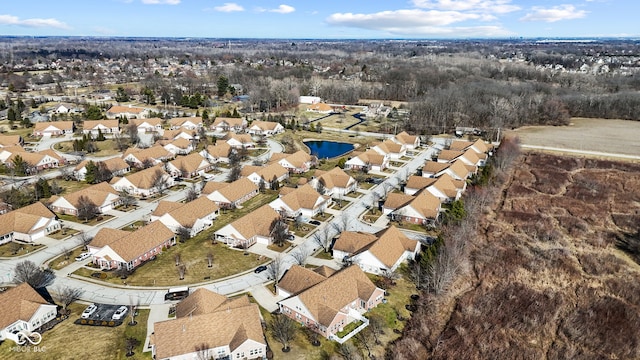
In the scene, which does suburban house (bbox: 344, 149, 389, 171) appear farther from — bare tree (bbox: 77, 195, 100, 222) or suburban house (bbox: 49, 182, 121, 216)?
bare tree (bbox: 77, 195, 100, 222)

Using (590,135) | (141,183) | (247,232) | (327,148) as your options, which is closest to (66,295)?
(247,232)

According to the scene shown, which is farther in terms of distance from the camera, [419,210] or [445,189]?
[445,189]

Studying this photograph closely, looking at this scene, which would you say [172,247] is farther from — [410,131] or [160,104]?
[160,104]

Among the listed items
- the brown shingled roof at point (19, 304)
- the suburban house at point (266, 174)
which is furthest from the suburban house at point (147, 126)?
the brown shingled roof at point (19, 304)

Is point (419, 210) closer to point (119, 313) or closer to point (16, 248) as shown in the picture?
point (119, 313)

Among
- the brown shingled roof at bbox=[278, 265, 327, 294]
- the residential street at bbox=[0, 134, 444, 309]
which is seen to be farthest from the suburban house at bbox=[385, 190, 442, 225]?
the brown shingled roof at bbox=[278, 265, 327, 294]

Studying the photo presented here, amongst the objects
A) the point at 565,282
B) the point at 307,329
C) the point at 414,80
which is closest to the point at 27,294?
the point at 307,329
